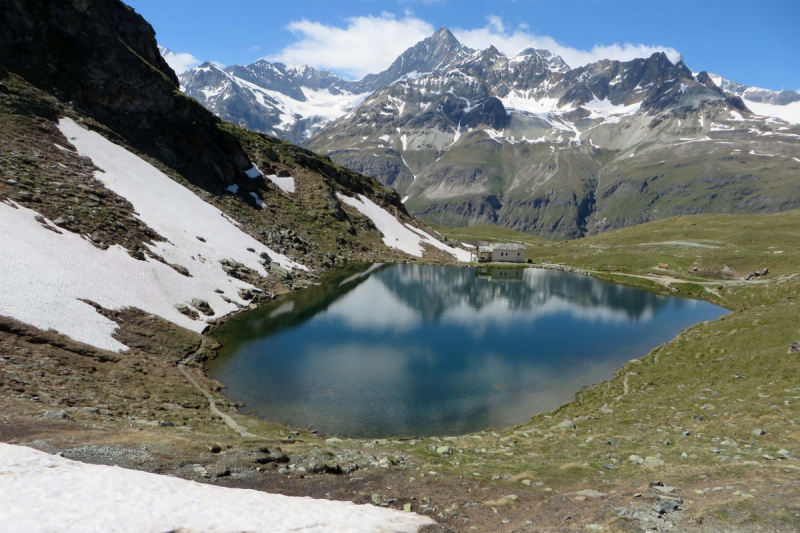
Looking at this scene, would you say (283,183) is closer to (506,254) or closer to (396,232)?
(396,232)

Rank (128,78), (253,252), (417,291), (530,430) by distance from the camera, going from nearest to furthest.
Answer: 1. (530,430)
2. (253,252)
3. (417,291)
4. (128,78)

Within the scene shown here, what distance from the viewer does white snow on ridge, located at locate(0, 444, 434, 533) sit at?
31.1ft

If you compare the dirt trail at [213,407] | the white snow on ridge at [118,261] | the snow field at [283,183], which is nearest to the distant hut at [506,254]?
the snow field at [283,183]

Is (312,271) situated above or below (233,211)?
below

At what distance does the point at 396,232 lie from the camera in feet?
385

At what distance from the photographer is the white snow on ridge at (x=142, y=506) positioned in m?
9.47

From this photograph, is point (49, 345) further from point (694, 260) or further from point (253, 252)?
point (694, 260)

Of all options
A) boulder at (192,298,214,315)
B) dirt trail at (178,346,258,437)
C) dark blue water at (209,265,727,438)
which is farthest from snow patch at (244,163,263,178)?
dirt trail at (178,346,258,437)

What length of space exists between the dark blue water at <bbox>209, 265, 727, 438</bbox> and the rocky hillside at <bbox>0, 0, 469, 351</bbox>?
28.7 feet

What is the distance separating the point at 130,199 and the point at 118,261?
1951cm

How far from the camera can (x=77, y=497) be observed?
10.3 m

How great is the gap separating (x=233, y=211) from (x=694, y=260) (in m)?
106

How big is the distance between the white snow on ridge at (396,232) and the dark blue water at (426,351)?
121 feet

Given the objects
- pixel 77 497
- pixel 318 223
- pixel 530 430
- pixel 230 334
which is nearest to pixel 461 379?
pixel 530 430
